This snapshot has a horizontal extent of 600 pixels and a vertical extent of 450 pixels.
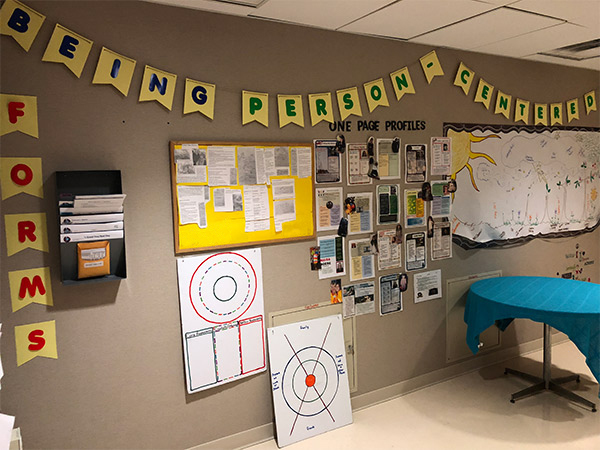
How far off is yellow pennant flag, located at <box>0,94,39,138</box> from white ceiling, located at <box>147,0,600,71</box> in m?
0.77

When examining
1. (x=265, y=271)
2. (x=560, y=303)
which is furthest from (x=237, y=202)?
(x=560, y=303)

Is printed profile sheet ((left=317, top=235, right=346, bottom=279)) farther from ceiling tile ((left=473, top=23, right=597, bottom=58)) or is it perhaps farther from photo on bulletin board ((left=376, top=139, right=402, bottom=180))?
ceiling tile ((left=473, top=23, right=597, bottom=58))

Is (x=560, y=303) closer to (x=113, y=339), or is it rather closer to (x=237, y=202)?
(x=237, y=202)

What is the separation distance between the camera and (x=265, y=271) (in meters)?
2.73

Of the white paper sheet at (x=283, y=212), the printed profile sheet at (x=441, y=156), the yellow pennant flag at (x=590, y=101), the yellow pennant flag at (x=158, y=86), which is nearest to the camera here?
the yellow pennant flag at (x=158, y=86)

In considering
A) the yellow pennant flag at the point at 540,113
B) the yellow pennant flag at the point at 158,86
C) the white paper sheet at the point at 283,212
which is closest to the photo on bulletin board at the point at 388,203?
the white paper sheet at the point at 283,212

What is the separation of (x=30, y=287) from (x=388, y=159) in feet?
7.05

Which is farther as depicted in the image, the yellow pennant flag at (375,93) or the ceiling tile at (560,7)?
the yellow pennant flag at (375,93)

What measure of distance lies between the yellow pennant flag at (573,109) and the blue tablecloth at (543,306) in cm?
152

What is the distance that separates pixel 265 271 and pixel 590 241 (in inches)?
129

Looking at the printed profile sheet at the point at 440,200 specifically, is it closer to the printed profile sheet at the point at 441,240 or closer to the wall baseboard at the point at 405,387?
the printed profile sheet at the point at 441,240

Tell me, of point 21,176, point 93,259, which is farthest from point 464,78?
point 21,176

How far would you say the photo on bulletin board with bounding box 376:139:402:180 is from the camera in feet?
10.1

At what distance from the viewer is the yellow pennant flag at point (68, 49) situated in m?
2.07
